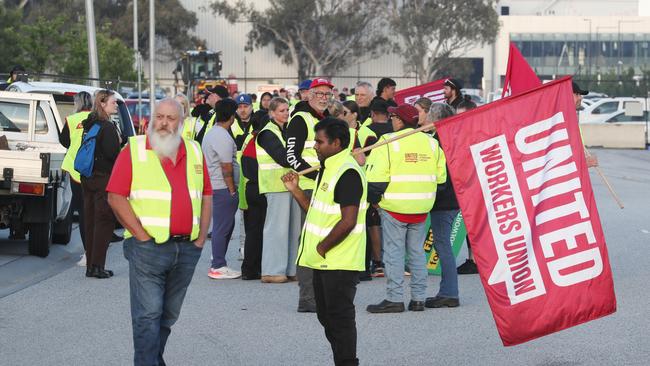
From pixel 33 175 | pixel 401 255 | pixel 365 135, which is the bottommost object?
pixel 401 255

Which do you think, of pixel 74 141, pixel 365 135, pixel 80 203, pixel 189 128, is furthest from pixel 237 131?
pixel 365 135

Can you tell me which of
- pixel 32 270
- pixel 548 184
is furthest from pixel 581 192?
pixel 32 270

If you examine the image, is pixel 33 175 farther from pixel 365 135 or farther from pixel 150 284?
pixel 150 284

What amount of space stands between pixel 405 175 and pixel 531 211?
107 inches

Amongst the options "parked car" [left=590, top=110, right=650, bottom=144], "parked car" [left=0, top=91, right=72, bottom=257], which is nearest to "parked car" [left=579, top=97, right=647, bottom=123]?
"parked car" [left=590, top=110, right=650, bottom=144]

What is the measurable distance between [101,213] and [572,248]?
6.04 metres

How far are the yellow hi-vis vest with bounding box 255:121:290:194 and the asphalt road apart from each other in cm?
97

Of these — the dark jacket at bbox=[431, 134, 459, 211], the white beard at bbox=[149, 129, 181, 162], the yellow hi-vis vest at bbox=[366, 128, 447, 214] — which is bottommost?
the dark jacket at bbox=[431, 134, 459, 211]

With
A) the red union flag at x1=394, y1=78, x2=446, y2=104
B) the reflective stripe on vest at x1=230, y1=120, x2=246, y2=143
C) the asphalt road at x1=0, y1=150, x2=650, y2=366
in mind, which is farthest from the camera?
the red union flag at x1=394, y1=78, x2=446, y2=104

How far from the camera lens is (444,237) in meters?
11.0

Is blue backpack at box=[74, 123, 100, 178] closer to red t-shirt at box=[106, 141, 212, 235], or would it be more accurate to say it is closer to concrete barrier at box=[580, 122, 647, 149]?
red t-shirt at box=[106, 141, 212, 235]

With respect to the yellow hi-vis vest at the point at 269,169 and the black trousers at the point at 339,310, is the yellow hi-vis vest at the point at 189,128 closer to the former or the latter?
the yellow hi-vis vest at the point at 269,169

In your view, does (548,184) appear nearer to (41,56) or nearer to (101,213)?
(101,213)

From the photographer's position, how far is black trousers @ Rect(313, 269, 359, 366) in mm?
7562
